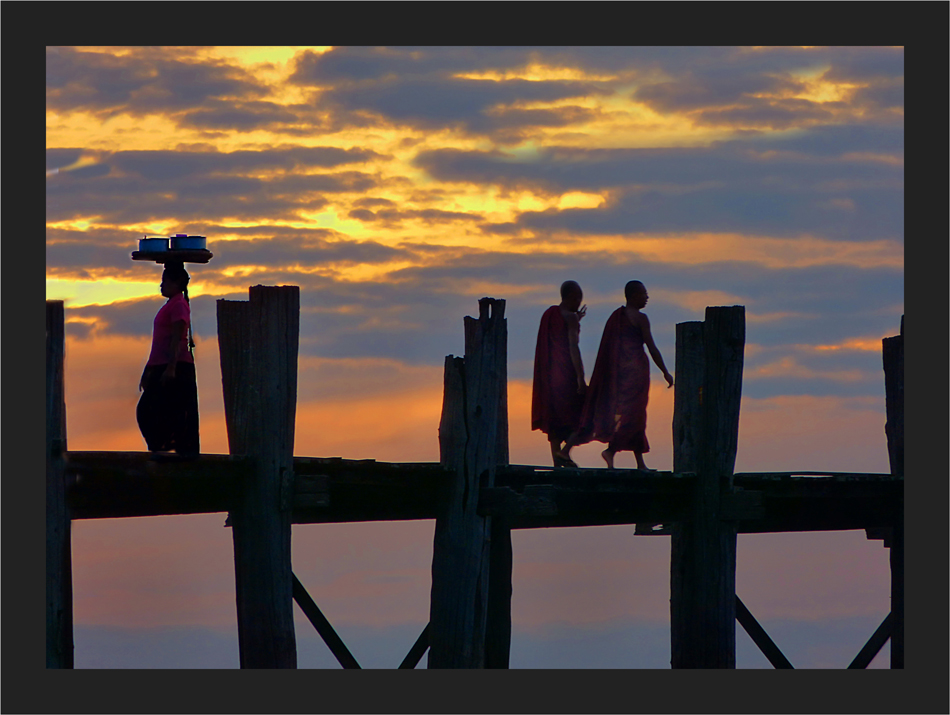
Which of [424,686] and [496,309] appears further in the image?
[496,309]

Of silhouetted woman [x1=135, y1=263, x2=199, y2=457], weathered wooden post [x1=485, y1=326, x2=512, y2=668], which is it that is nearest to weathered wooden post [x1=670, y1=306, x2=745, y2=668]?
weathered wooden post [x1=485, y1=326, x2=512, y2=668]

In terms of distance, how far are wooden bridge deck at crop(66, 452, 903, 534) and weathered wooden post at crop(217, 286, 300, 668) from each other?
0.11 meters

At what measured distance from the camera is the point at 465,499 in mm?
8750

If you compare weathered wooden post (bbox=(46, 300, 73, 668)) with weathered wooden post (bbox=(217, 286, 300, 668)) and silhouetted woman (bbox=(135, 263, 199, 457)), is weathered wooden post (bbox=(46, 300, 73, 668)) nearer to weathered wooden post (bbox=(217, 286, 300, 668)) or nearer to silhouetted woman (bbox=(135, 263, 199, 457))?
silhouetted woman (bbox=(135, 263, 199, 457))

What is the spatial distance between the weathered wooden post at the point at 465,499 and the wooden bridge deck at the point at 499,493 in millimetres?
116

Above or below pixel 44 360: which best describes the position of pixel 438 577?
below

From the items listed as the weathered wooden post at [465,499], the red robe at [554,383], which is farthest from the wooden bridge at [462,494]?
the red robe at [554,383]

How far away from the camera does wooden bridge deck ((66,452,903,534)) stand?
7.72 m

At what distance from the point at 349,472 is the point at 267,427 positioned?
2.24ft

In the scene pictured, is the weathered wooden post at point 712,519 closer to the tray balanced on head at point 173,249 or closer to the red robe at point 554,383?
the red robe at point 554,383

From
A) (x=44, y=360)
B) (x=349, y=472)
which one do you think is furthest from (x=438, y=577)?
(x=44, y=360)

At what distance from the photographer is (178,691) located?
7.35 meters

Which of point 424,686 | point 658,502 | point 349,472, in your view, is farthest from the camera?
point 658,502

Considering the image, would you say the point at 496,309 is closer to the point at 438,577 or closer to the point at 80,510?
the point at 438,577
